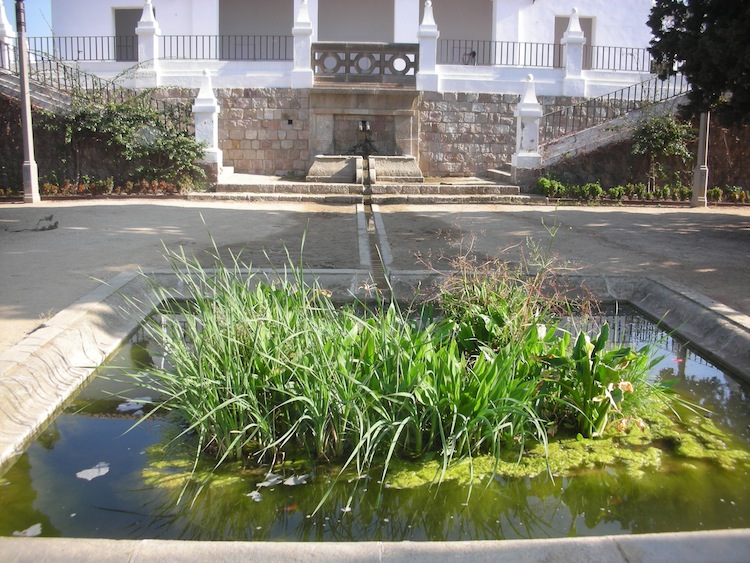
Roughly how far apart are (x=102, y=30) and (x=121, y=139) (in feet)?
24.7

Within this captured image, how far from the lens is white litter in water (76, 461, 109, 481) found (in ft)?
10.6

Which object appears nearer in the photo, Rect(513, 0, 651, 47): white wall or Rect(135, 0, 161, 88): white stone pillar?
Rect(135, 0, 161, 88): white stone pillar

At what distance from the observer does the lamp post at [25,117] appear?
12.9 meters

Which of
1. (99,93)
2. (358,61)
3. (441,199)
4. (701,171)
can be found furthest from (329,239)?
(358,61)

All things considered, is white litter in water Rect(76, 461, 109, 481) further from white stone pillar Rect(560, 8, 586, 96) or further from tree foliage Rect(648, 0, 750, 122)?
white stone pillar Rect(560, 8, 586, 96)

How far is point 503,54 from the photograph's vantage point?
20.6 meters

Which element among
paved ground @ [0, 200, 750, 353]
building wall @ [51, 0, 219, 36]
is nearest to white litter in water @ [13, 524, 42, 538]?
paved ground @ [0, 200, 750, 353]

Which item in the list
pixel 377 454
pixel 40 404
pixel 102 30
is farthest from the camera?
pixel 102 30

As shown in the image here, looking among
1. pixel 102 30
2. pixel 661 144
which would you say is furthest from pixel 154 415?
pixel 102 30

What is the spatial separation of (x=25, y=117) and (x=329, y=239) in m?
7.10

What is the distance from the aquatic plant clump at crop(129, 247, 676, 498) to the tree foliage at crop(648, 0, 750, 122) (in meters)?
6.70

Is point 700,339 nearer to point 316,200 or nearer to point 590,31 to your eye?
point 316,200

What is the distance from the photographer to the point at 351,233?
33.0 ft

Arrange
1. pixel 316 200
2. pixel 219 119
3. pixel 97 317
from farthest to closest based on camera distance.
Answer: pixel 219 119 → pixel 316 200 → pixel 97 317
